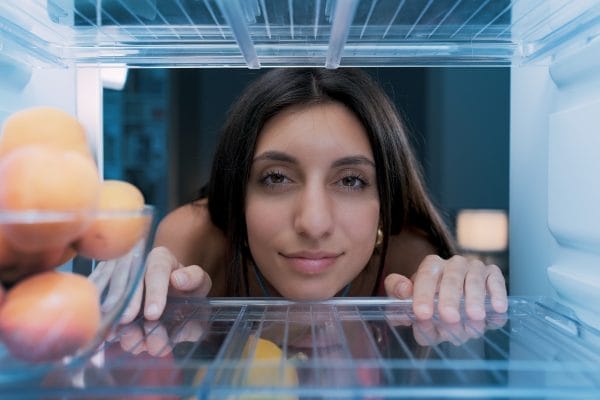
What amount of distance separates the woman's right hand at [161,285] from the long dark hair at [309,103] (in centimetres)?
30

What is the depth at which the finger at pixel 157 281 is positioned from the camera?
0.75m

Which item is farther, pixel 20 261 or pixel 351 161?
pixel 351 161

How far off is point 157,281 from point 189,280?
9 cm

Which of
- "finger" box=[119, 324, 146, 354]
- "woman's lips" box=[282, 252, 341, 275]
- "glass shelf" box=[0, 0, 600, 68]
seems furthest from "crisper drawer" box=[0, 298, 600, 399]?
"glass shelf" box=[0, 0, 600, 68]

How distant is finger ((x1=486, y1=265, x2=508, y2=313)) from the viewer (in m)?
0.79

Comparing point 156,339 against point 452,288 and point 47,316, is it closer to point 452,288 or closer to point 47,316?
point 47,316

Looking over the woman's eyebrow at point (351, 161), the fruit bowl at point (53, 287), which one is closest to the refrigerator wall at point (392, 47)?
the woman's eyebrow at point (351, 161)

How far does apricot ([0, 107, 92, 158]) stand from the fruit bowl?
87 millimetres

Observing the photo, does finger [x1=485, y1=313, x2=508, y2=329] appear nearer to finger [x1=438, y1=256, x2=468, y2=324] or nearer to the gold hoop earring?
finger [x1=438, y1=256, x2=468, y2=324]

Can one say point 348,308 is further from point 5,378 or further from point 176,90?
point 176,90

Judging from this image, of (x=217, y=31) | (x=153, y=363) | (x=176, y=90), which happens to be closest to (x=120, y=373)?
(x=153, y=363)

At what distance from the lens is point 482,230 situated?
2889mm

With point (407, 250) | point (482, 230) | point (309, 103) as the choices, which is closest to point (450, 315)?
point (309, 103)

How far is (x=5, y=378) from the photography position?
0.46 m
